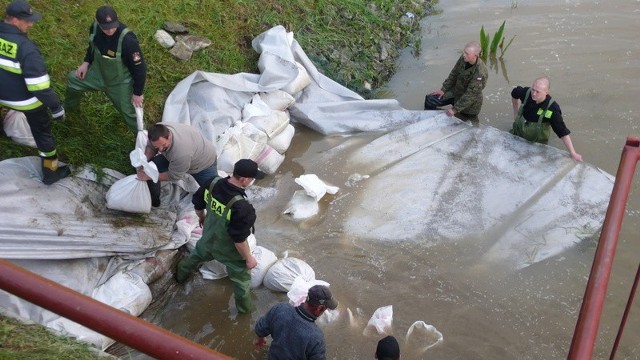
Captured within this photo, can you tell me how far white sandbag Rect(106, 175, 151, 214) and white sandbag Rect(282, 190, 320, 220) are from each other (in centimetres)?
125

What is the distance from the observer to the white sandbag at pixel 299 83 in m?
6.21

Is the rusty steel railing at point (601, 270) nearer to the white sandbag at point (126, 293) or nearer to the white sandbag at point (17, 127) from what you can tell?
the white sandbag at point (126, 293)

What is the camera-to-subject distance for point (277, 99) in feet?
20.1

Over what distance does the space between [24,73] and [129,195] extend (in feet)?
3.59

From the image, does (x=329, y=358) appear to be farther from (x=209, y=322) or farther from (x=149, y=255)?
(x=149, y=255)

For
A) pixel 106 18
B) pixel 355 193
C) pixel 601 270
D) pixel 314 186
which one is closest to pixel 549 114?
pixel 355 193

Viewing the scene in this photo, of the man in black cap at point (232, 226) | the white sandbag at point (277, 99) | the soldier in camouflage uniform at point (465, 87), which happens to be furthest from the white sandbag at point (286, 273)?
the soldier in camouflage uniform at point (465, 87)

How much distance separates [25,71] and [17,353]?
202cm

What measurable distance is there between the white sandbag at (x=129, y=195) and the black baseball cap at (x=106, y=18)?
1.14 m

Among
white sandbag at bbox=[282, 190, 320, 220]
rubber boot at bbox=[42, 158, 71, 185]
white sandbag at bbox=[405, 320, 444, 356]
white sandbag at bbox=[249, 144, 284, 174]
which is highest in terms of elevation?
rubber boot at bbox=[42, 158, 71, 185]

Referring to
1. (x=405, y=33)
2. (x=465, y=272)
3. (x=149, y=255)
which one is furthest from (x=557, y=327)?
(x=405, y=33)

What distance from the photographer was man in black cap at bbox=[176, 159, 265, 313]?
12.6 ft

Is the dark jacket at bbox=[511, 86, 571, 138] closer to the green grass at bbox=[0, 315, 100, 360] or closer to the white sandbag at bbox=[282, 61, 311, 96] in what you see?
the white sandbag at bbox=[282, 61, 311, 96]

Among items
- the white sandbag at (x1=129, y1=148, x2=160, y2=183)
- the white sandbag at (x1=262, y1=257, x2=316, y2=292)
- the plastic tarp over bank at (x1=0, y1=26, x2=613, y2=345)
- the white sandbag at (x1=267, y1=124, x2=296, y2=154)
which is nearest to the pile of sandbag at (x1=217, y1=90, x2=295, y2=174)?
the white sandbag at (x1=267, y1=124, x2=296, y2=154)
